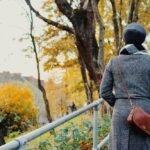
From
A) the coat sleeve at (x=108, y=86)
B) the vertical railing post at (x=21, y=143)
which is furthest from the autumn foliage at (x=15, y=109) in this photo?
the vertical railing post at (x=21, y=143)

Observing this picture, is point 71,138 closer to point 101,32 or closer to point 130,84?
point 130,84

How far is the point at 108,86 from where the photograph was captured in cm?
424

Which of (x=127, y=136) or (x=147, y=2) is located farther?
(x=147, y=2)

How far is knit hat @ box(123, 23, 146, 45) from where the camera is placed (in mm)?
4086

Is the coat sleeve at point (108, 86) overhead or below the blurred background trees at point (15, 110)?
overhead

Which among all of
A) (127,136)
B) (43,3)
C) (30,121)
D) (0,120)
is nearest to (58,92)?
(30,121)

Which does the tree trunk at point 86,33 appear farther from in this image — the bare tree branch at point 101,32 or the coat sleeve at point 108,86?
the coat sleeve at point 108,86

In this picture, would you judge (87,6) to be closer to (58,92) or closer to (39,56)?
(39,56)

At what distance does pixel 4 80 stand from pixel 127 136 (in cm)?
7854

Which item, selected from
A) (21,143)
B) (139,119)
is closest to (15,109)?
(139,119)

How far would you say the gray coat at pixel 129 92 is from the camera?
13.3ft

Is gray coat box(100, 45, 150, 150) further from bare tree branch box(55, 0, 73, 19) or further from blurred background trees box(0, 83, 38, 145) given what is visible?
blurred background trees box(0, 83, 38, 145)

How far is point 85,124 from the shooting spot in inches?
276

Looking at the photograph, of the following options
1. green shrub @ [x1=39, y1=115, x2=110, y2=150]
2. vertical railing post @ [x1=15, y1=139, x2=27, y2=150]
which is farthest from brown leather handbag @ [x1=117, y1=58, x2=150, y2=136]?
vertical railing post @ [x1=15, y1=139, x2=27, y2=150]
